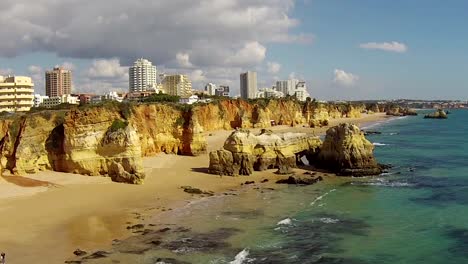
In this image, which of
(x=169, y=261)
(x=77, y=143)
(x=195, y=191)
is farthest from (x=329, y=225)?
(x=77, y=143)

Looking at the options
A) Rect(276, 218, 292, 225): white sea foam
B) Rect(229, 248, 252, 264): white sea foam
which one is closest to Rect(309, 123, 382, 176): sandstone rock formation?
Rect(276, 218, 292, 225): white sea foam

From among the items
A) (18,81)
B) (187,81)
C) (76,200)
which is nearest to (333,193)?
(76,200)

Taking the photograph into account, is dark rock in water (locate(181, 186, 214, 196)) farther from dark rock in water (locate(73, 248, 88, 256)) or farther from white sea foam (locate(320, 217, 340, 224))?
dark rock in water (locate(73, 248, 88, 256))

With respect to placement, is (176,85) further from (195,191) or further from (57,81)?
(195,191)

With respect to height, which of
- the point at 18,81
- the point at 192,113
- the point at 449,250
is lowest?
the point at 449,250

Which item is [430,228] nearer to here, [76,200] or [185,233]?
[185,233]

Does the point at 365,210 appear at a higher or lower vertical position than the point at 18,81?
lower
